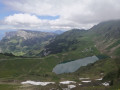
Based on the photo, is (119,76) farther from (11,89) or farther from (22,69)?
(22,69)

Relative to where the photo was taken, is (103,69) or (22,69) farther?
(22,69)

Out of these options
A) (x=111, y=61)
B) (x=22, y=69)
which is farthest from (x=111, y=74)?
(x=22, y=69)

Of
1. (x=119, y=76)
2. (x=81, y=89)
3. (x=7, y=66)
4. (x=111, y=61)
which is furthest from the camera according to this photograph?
(x=7, y=66)

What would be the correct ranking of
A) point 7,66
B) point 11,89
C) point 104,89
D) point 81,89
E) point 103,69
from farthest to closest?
point 7,66 → point 103,69 → point 11,89 → point 81,89 → point 104,89

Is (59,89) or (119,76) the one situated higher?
(119,76)

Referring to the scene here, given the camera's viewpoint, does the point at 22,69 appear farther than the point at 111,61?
Yes

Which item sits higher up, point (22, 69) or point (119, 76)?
point (119, 76)

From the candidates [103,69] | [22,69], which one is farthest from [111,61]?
[22,69]

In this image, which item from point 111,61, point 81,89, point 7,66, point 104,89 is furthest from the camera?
point 7,66

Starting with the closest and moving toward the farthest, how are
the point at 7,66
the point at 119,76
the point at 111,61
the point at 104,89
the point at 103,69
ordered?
the point at 104,89 → the point at 119,76 → the point at 103,69 → the point at 111,61 → the point at 7,66

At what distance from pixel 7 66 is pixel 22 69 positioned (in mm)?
18713

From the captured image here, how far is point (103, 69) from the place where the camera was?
513ft

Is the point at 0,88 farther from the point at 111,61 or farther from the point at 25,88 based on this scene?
the point at 111,61

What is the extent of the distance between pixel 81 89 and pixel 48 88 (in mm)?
19101
